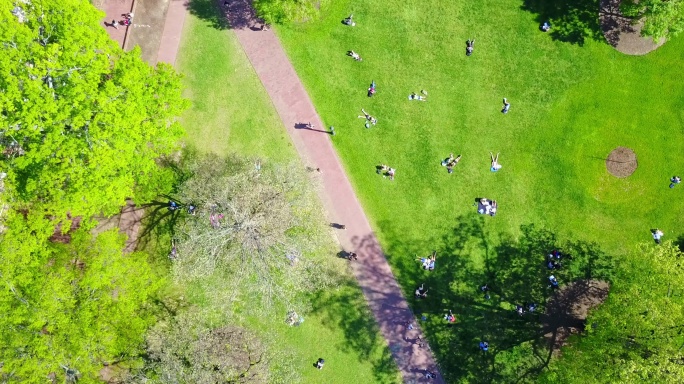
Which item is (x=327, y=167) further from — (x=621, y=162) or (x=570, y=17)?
(x=621, y=162)

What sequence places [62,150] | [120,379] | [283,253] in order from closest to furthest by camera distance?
[62,150]
[283,253]
[120,379]

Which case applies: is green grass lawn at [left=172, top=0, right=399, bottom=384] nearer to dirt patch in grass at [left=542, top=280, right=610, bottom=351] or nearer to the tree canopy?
the tree canopy

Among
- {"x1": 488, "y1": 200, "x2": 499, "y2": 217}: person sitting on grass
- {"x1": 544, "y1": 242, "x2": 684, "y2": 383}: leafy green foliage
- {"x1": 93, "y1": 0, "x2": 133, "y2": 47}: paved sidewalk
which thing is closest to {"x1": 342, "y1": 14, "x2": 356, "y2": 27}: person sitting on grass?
{"x1": 93, "y1": 0, "x2": 133, "y2": 47}: paved sidewalk

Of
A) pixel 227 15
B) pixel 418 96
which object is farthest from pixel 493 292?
pixel 227 15

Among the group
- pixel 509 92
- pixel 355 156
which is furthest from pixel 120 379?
pixel 509 92

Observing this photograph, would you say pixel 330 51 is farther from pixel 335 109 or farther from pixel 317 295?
pixel 317 295

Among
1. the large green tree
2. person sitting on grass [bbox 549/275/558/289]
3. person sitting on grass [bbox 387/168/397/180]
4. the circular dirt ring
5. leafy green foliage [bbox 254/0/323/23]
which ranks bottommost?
person sitting on grass [bbox 549/275/558/289]
